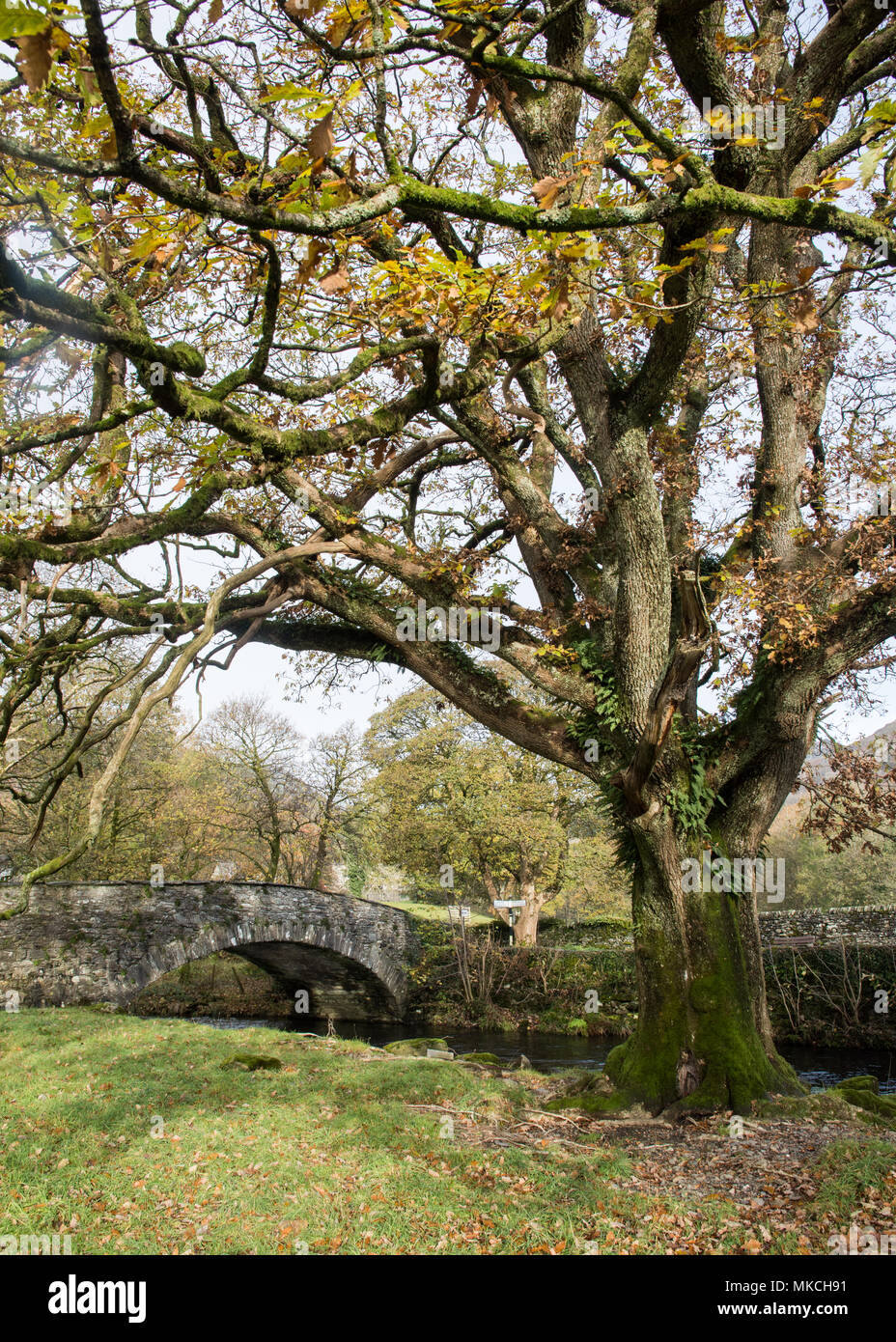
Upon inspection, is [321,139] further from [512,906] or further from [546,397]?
[512,906]

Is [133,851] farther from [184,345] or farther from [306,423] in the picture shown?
[184,345]

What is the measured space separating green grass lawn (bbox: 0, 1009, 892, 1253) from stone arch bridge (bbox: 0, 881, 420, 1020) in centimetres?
764

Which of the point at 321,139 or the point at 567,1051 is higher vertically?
the point at 321,139

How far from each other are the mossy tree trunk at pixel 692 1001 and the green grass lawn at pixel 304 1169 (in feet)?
3.83

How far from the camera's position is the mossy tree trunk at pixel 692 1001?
289 inches

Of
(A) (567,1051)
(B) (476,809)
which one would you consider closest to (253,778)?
(B) (476,809)

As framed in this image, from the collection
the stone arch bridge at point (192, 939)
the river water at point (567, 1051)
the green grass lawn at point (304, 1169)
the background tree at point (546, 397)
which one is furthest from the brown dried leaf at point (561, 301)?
the stone arch bridge at point (192, 939)

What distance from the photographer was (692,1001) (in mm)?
7562

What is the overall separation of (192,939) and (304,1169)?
535 inches

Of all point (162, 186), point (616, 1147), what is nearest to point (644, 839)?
point (616, 1147)

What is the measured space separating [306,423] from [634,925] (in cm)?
605

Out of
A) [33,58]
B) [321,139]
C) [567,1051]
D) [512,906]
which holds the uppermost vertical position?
[321,139]

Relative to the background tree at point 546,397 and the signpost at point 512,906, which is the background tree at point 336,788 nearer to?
the signpost at point 512,906

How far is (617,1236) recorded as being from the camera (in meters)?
4.48
